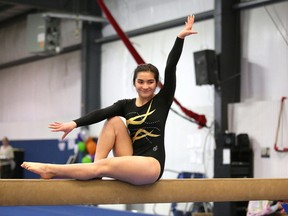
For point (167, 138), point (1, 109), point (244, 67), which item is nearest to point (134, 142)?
point (244, 67)

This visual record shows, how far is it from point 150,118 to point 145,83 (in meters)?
0.28

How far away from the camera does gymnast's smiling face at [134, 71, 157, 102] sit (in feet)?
13.4

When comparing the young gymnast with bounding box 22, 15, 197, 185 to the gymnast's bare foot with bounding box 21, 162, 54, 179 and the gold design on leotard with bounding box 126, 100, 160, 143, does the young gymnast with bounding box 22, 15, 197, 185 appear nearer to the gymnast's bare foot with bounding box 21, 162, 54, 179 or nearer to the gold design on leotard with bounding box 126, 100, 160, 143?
the gold design on leotard with bounding box 126, 100, 160, 143

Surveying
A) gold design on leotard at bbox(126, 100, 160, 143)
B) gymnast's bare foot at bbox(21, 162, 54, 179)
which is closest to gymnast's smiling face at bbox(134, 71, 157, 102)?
gold design on leotard at bbox(126, 100, 160, 143)

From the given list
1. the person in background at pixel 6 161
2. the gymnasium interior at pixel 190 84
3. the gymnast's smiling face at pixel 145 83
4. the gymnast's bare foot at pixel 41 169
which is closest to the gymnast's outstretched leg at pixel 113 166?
the gymnast's bare foot at pixel 41 169

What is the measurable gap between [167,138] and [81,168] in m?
7.16

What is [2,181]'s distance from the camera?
3529 millimetres

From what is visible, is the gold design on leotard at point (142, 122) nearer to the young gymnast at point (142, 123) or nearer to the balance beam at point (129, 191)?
the young gymnast at point (142, 123)

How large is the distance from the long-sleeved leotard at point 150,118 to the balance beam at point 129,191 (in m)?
0.22

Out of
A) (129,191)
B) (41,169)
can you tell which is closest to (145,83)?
(129,191)

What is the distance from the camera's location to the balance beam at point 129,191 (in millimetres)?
3596

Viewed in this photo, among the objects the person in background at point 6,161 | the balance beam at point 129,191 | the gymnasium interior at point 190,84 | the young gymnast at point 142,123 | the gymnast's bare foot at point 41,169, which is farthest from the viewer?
the person in background at point 6,161

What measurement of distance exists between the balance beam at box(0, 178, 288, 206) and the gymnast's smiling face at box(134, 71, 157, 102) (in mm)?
692

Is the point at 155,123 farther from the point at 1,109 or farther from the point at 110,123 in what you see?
the point at 1,109
